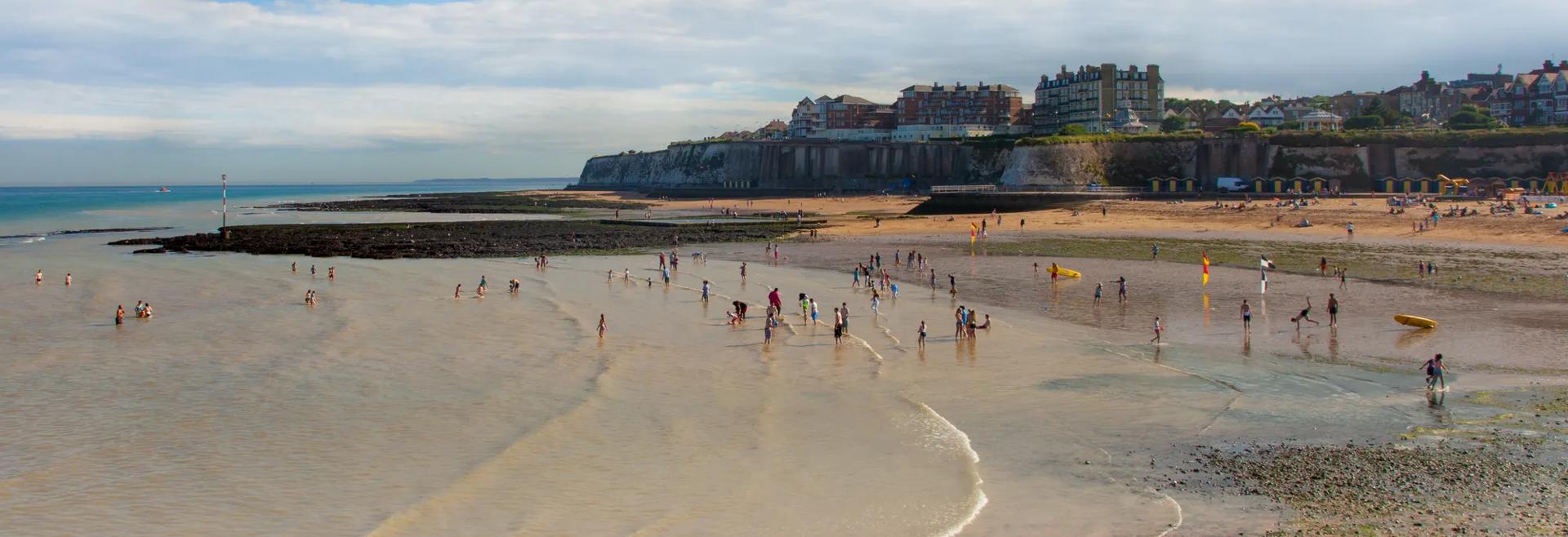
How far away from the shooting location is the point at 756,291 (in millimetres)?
34250

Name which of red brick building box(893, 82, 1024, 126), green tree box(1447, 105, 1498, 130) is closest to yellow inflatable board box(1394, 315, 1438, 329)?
green tree box(1447, 105, 1498, 130)

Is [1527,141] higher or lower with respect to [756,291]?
higher

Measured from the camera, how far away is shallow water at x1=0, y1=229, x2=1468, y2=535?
12.4m

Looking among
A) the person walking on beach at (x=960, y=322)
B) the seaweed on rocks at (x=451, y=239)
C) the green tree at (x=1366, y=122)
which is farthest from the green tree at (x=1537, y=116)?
the person walking on beach at (x=960, y=322)

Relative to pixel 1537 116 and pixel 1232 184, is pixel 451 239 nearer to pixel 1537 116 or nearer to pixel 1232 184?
pixel 1232 184

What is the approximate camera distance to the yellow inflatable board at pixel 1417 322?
23.9 metres

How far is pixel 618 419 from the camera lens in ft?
55.8

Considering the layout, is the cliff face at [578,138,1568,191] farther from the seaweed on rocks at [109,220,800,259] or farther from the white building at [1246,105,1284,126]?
the seaweed on rocks at [109,220,800,259]

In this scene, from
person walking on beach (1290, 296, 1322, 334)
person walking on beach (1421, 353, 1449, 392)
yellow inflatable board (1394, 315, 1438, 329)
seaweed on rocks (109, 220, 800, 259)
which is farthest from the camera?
seaweed on rocks (109, 220, 800, 259)

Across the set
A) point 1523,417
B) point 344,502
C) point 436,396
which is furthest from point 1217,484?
point 436,396

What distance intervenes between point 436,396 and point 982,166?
91105 millimetres

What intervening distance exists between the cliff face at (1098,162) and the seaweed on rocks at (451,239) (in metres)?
33.0

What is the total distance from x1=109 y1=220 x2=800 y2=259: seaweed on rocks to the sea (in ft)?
67.7

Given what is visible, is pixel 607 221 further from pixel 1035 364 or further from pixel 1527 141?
pixel 1527 141
